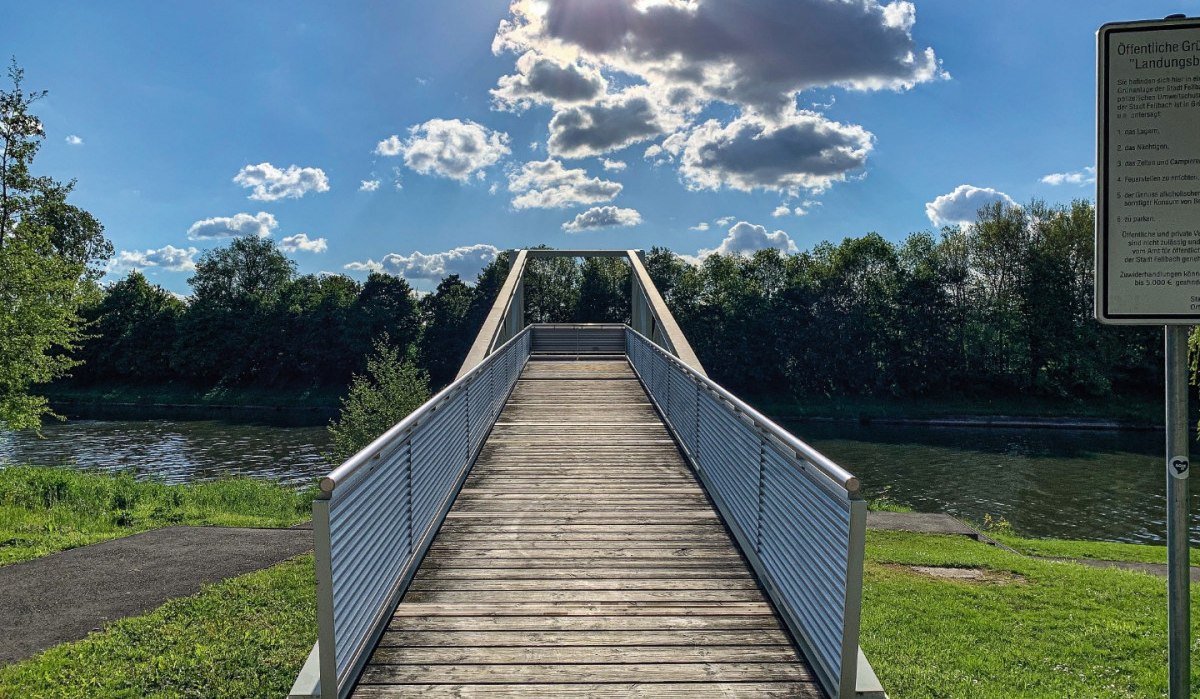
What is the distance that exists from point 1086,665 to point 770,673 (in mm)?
4187

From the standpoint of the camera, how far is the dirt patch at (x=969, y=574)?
8.86m

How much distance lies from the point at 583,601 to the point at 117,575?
252 inches

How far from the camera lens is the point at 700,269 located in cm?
6247

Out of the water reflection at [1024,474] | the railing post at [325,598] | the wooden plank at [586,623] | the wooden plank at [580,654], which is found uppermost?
the railing post at [325,598]

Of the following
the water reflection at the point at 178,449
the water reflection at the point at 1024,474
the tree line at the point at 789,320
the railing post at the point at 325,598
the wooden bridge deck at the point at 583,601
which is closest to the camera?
the railing post at the point at 325,598

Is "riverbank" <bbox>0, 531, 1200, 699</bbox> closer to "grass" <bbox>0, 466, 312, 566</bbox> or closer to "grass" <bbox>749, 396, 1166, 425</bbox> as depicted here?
"grass" <bbox>0, 466, 312, 566</bbox>

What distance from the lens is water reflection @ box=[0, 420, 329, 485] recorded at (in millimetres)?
27770

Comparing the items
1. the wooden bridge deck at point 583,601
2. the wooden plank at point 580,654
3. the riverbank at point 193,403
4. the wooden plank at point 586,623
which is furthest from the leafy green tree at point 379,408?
the riverbank at point 193,403

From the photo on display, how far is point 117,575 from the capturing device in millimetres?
7930

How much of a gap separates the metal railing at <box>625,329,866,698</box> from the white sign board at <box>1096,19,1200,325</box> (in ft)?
4.76

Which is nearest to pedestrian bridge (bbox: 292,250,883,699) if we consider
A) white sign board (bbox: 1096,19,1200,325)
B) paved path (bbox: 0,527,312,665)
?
white sign board (bbox: 1096,19,1200,325)

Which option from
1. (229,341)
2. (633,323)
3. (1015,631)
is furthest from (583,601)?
(229,341)

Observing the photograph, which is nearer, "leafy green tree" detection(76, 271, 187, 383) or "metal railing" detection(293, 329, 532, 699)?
"metal railing" detection(293, 329, 532, 699)

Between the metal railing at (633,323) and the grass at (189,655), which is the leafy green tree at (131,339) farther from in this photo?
the grass at (189,655)
